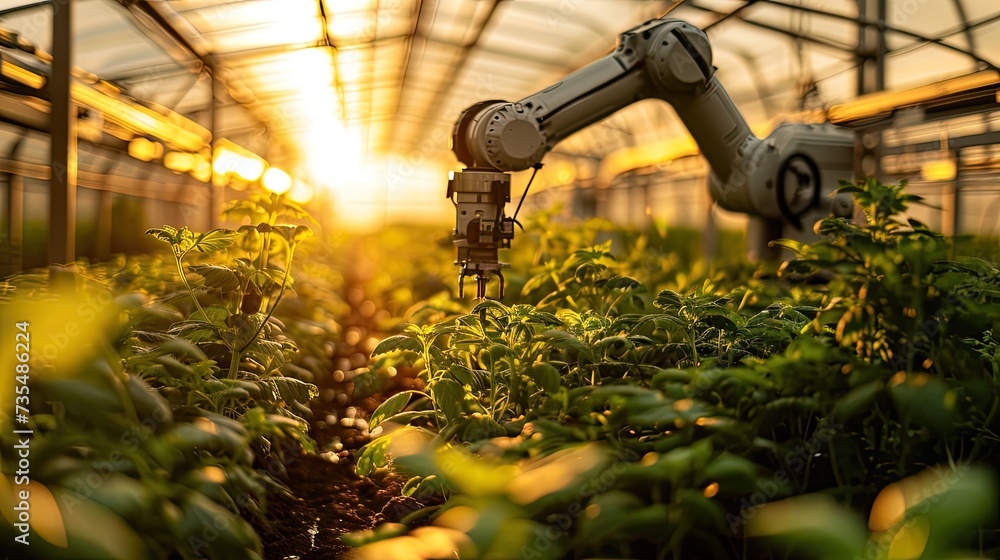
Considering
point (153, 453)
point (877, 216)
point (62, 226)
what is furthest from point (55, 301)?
point (62, 226)

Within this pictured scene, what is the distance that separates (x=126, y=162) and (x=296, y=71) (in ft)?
8.55

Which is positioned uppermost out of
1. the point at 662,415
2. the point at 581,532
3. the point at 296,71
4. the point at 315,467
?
the point at 296,71

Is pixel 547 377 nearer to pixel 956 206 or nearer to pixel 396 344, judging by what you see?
pixel 396 344

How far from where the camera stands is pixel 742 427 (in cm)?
128

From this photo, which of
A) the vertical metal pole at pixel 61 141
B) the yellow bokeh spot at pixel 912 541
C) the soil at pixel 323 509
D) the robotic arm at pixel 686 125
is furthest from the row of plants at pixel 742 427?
the vertical metal pole at pixel 61 141

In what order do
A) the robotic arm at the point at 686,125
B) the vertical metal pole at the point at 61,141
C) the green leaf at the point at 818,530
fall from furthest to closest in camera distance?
1. the vertical metal pole at the point at 61,141
2. the robotic arm at the point at 686,125
3. the green leaf at the point at 818,530

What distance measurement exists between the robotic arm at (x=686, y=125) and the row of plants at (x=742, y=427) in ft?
1.34

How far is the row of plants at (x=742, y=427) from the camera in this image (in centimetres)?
88

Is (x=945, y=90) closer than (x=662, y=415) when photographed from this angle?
No

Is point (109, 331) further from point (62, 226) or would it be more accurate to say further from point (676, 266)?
point (676, 266)

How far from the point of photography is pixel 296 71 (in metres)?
7.86

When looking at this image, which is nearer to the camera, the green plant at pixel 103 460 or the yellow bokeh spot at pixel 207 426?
the green plant at pixel 103 460

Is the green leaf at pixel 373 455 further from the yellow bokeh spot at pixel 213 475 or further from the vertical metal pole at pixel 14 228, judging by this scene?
the vertical metal pole at pixel 14 228

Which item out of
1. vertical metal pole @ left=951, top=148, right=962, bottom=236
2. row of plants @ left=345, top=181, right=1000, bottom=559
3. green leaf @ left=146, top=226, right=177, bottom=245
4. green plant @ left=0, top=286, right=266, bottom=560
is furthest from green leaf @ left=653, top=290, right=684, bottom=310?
vertical metal pole @ left=951, top=148, right=962, bottom=236
